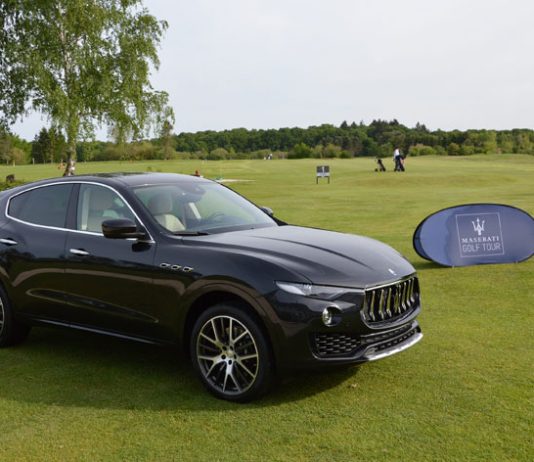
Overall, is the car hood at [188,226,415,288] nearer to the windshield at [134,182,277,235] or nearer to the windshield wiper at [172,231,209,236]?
the windshield wiper at [172,231,209,236]

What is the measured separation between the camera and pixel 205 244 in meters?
5.18

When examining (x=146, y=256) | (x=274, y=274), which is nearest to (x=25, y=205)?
(x=146, y=256)

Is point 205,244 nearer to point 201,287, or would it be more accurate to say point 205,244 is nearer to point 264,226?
point 201,287

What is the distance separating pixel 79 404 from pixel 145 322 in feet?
2.62

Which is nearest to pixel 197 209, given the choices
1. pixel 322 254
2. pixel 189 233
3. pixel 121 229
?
pixel 189 233

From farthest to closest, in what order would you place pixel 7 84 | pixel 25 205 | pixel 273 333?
pixel 7 84 → pixel 25 205 → pixel 273 333

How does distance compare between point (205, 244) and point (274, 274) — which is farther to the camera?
point (205, 244)

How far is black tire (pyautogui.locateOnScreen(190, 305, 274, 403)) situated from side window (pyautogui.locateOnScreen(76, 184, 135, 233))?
4.09 ft

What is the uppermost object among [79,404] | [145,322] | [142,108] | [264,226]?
[142,108]

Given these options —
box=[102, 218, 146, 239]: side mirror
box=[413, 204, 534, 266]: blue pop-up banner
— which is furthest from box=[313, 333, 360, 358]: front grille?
box=[413, 204, 534, 266]: blue pop-up banner

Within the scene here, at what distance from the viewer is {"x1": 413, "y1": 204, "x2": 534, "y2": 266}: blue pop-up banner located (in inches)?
408

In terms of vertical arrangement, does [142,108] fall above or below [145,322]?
above

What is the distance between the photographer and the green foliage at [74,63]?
3806 cm

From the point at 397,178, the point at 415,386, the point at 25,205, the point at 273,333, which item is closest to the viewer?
the point at 273,333
